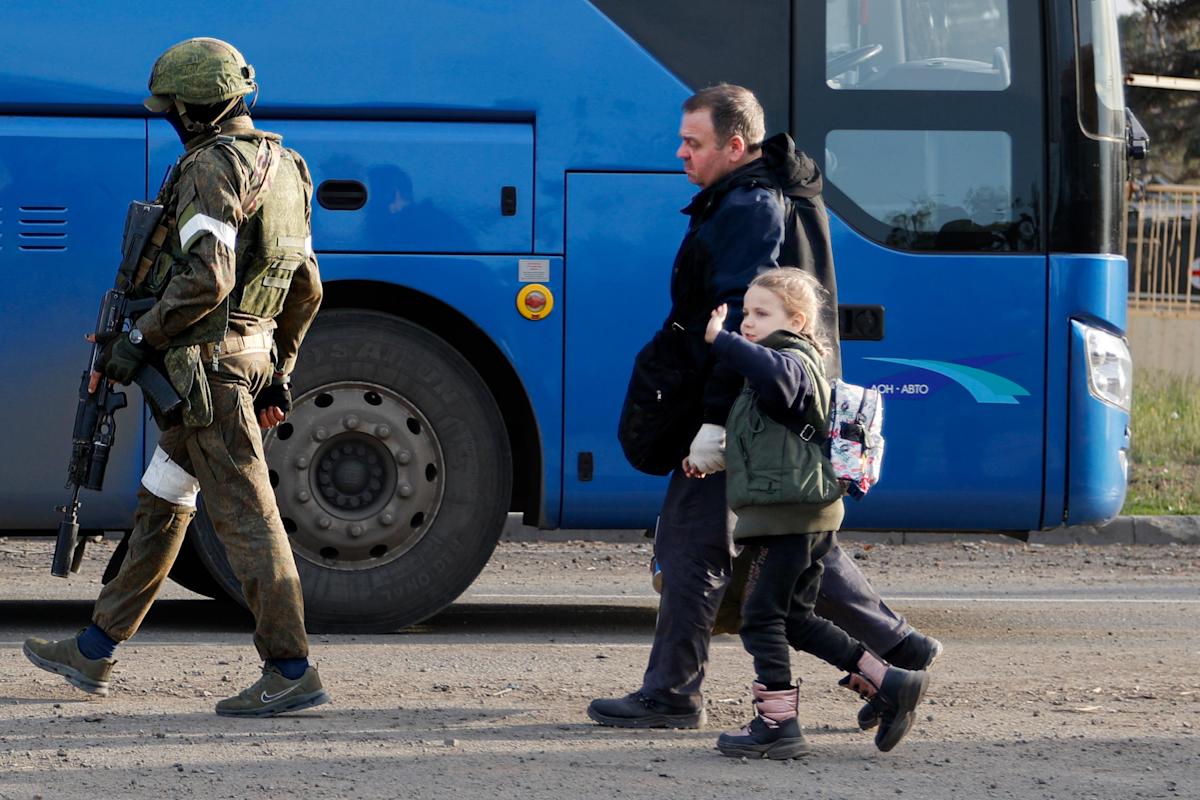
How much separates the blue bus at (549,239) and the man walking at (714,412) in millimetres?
1587

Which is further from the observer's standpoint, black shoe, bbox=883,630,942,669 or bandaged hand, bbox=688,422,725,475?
black shoe, bbox=883,630,942,669

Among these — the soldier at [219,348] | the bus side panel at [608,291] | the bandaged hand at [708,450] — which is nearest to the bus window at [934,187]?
the bus side panel at [608,291]

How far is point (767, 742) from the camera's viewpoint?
489cm

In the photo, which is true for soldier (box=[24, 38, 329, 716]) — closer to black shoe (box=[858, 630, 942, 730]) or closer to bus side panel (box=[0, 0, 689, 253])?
bus side panel (box=[0, 0, 689, 253])

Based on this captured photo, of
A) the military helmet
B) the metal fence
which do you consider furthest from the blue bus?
the metal fence

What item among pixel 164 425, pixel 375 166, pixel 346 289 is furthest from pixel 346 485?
pixel 164 425

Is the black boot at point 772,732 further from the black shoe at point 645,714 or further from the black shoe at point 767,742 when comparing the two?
the black shoe at point 645,714

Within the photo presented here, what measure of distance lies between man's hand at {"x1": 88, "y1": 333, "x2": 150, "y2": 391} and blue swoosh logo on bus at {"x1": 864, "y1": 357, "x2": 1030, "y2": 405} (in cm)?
292

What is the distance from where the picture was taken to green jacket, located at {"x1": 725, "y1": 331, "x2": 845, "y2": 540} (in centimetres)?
475

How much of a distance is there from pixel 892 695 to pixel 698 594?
2.01 feet

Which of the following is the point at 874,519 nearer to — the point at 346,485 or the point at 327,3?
the point at 346,485

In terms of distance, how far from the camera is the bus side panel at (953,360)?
271 inches

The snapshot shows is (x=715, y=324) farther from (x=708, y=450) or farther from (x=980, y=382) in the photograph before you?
(x=980, y=382)

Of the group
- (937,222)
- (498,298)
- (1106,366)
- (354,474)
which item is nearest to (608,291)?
(498,298)
